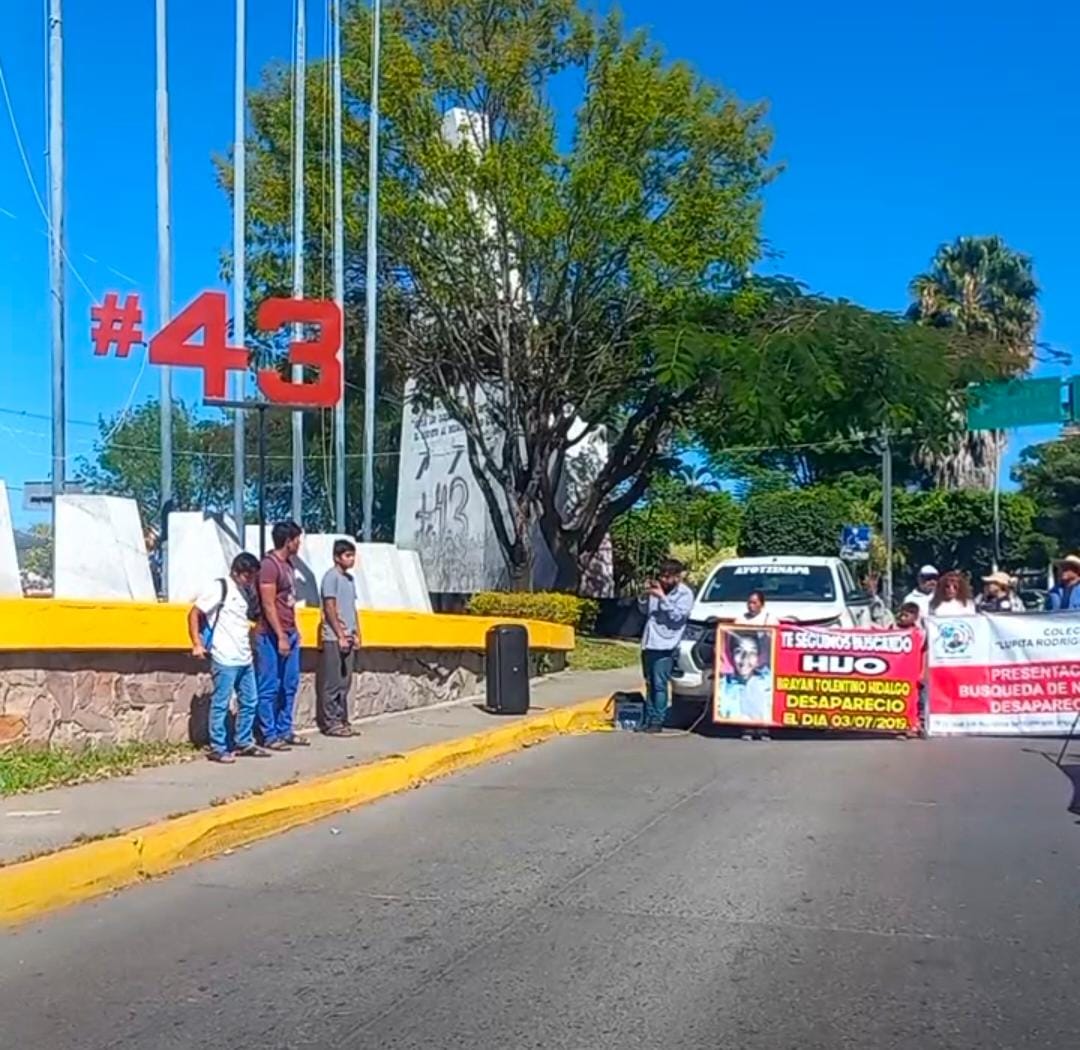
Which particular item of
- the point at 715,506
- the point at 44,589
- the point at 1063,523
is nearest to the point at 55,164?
the point at 44,589

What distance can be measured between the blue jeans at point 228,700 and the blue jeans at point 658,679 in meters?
5.07

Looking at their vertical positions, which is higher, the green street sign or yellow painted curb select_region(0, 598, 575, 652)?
the green street sign

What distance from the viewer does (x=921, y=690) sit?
50.6 feet

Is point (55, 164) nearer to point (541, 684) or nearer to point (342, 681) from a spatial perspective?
point (342, 681)

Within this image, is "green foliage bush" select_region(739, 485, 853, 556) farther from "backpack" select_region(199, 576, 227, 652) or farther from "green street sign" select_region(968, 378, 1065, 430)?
"backpack" select_region(199, 576, 227, 652)

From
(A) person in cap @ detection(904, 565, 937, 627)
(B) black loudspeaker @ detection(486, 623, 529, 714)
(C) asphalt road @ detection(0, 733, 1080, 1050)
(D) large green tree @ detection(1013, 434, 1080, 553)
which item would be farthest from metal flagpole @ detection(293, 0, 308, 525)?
(D) large green tree @ detection(1013, 434, 1080, 553)

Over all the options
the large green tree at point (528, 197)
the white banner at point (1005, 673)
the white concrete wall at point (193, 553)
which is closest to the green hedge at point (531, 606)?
the large green tree at point (528, 197)

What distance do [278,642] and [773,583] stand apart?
24.6 ft

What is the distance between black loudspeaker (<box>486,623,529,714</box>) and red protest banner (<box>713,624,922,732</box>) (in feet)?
6.90

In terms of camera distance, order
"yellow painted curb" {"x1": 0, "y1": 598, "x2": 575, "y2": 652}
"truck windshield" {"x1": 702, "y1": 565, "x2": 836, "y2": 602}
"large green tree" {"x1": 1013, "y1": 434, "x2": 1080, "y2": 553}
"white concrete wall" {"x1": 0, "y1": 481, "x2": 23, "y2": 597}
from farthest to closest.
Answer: "large green tree" {"x1": 1013, "y1": 434, "x2": 1080, "y2": 553} < "truck windshield" {"x1": 702, "y1": 565, "x2": 836, "y2": 602} < "white concrete wall" {"x1": 0, "y1": 481, "x2": 23, "y2": 597} < "yellow painted curb" {"x1": 0, "y1": 598, "x2": 575, "y2": 652}

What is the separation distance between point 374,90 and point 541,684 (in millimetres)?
9145

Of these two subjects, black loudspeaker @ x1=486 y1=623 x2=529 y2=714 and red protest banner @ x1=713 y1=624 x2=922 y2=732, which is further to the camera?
black loudspeaker @ x1=486 y1=623 x2=529 y2=714

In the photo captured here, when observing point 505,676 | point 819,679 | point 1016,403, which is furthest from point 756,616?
point 1016,403

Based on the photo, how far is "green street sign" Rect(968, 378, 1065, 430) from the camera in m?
28.3
